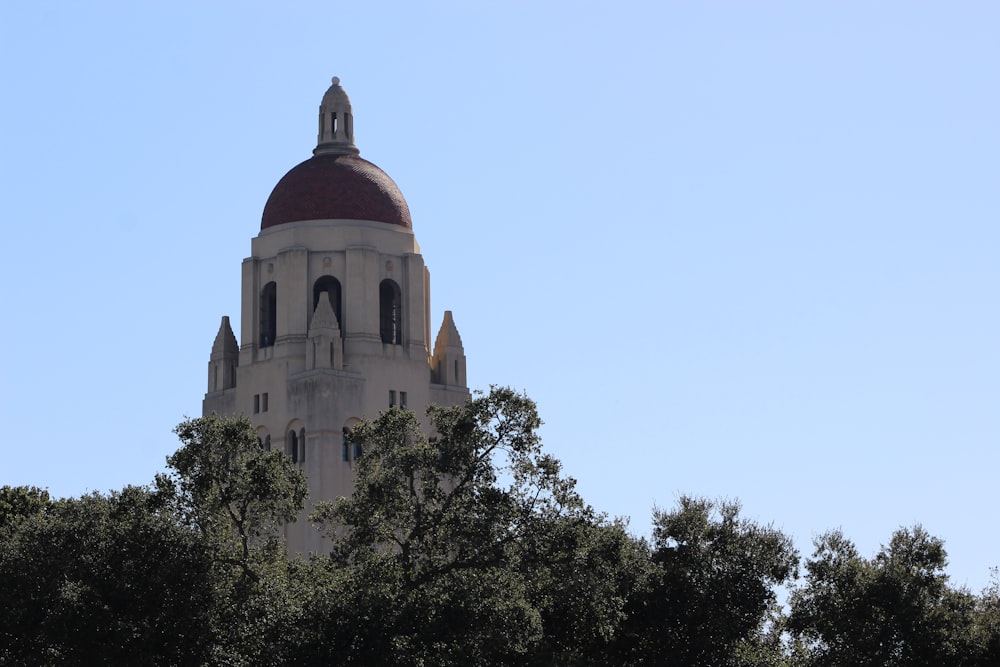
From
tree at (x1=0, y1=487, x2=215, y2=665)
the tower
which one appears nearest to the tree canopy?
tree at (x1=0, y1=487, x2=215, y2=665)

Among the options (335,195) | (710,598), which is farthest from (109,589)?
(335,195)

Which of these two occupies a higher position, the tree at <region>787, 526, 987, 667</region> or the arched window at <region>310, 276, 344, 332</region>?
the arched window at <region>310, 276, 344, 332</region>

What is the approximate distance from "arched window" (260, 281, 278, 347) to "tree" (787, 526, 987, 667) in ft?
133

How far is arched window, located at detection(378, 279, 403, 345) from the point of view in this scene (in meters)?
101

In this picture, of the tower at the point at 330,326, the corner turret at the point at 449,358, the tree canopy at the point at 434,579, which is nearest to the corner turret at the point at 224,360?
the tower at the point at 330,326

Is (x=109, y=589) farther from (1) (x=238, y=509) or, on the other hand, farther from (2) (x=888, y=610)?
(2) (x=888, y=610)

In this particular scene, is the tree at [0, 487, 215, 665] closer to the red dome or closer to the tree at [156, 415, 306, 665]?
the tree at [156, 415, 306, 665]

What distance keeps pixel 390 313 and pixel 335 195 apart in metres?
6.49

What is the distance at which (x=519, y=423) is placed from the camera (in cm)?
6166

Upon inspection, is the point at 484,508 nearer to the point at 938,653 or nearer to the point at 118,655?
the point at 118,655

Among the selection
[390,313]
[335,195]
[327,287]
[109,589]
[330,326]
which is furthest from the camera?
[390,313]

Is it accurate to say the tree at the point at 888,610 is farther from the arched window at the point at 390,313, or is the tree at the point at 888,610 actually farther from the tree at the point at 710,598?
the arched window at the point at 390,313

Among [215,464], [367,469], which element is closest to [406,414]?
[367,469]

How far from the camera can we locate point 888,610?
65625mm
